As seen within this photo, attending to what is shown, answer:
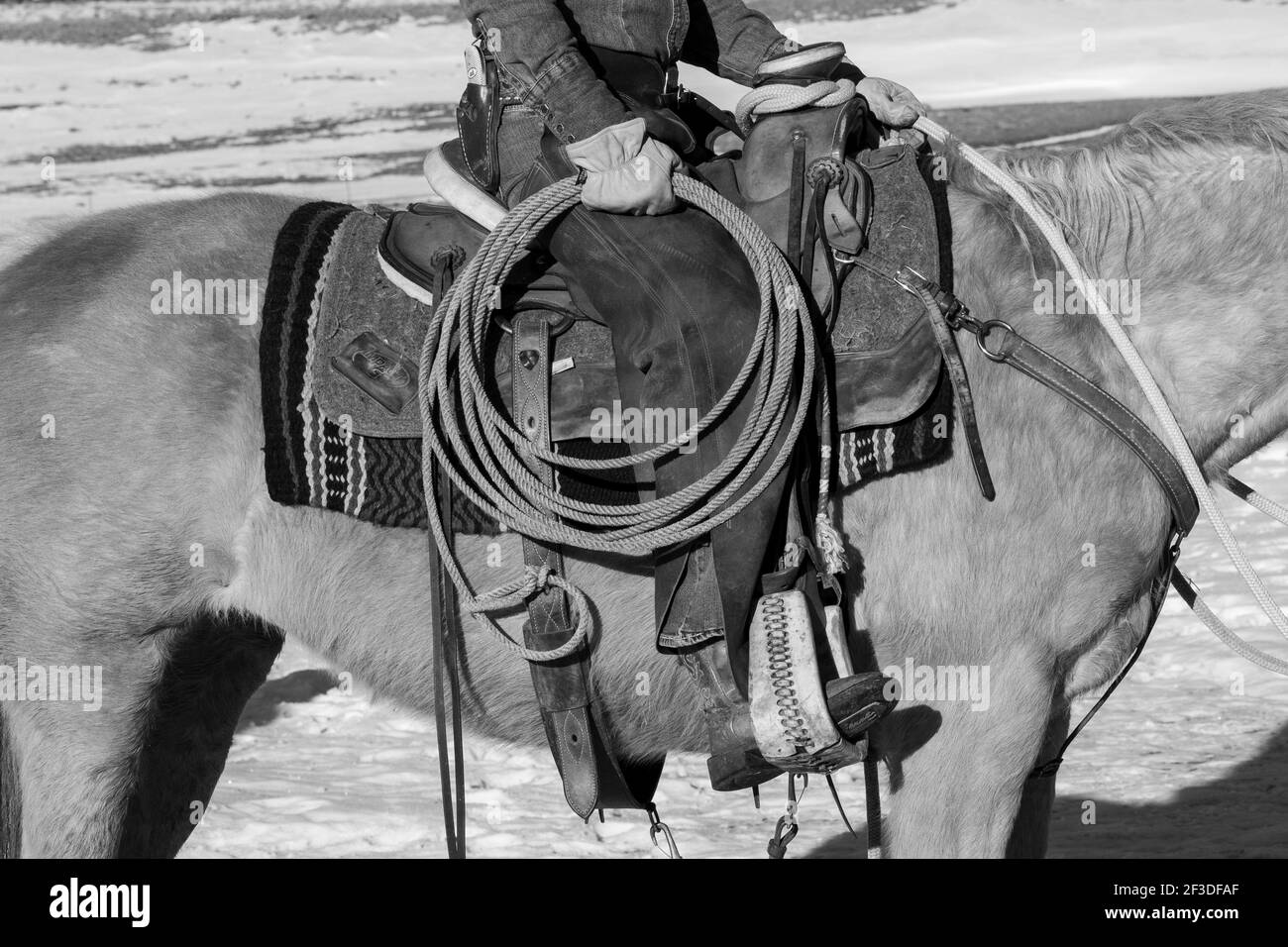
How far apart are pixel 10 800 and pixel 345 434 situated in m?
1.14

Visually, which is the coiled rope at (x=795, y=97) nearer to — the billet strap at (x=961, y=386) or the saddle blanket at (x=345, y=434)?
the billet strap at (x=961, y=386)

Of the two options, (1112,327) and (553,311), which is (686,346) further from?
(1112,327)

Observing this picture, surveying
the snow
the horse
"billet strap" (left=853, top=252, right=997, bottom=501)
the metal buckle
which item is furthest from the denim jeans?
the snow

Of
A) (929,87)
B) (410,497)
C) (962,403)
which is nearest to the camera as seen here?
(962,403)

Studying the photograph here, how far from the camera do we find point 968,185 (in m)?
2.85

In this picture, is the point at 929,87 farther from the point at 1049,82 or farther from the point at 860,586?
the point at 860,586

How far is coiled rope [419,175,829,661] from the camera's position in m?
2.53

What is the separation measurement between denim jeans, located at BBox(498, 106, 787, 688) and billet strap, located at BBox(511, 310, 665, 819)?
0.54 ft

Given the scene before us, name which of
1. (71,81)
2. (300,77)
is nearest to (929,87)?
(300,77)

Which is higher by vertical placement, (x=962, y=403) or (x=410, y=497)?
(x=962, y=403)

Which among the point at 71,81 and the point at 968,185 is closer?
the point at 968,185

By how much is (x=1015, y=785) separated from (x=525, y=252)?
58.1 inches

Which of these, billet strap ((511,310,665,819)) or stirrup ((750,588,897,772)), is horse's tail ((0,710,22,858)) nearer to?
billet strap ((511,310,665,819))
